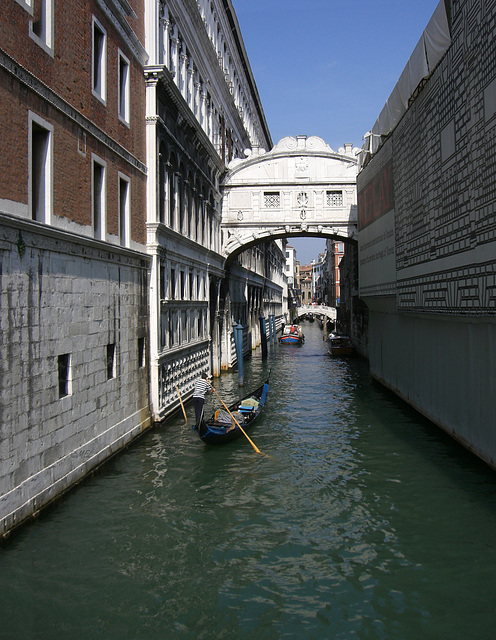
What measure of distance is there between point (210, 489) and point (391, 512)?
9.97 feet

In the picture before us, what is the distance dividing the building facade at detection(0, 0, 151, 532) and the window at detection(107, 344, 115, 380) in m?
0.04

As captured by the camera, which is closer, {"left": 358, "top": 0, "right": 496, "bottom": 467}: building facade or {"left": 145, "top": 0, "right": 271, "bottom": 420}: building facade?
{"left": 358, "top": 0, "right": 496, "bottom": 467}: building facade

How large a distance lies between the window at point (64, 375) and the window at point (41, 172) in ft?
6.88

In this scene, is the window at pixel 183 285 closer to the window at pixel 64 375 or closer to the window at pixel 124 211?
A: the window at pixel 124 211

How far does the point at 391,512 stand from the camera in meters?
8.76

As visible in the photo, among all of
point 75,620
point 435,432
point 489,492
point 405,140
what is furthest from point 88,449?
point 405,140

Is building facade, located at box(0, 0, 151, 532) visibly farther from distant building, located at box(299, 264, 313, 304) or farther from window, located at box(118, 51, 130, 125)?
distant building, located at box(299, 264, 313, 304)

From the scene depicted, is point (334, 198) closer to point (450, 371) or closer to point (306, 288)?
point (450, 371)

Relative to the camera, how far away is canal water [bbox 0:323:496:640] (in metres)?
5.87

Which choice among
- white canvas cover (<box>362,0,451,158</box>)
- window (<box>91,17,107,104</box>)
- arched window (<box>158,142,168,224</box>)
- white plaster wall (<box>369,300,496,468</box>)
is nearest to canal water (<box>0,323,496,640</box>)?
white plaster wall (<box>369,300,496,468</box>)

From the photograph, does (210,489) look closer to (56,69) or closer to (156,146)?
(56,69)

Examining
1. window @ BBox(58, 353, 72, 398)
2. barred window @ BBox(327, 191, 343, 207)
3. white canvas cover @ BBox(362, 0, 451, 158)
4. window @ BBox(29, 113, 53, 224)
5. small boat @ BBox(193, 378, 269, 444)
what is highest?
white canvas cover @ BBox(362, 0, 451, 158)

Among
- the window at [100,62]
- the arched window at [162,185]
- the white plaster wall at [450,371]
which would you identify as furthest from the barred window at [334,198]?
the window at [100,62]

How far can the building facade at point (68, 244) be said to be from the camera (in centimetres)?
732
